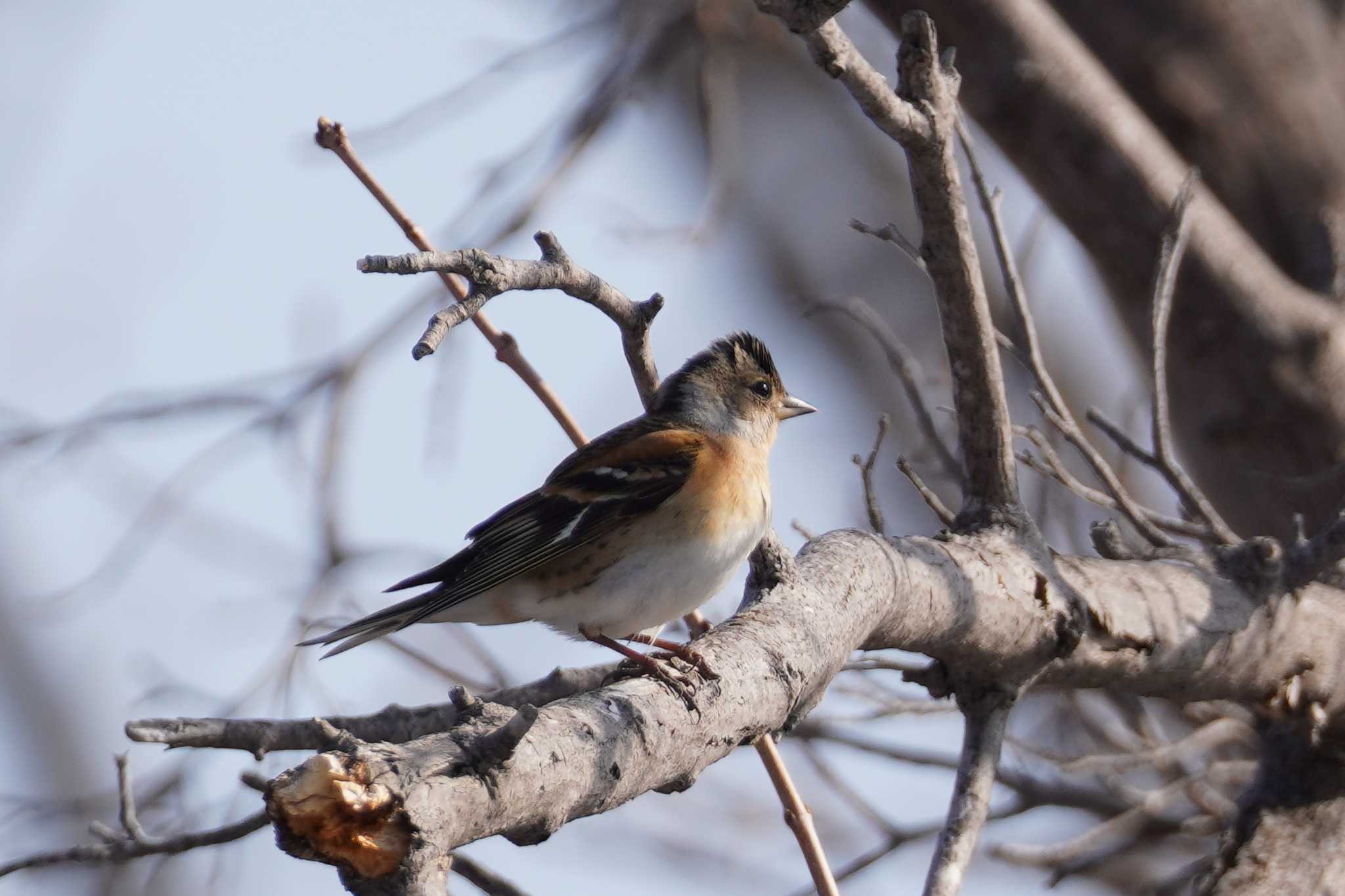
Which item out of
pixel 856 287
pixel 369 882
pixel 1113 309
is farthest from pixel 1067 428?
pixel 856 287

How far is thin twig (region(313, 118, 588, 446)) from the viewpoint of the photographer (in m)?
2.77

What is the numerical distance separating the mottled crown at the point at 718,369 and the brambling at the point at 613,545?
244mm

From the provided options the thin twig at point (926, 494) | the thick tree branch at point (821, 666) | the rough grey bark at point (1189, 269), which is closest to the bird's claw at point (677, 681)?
Answer: the thick tree branch at point (821, 666)

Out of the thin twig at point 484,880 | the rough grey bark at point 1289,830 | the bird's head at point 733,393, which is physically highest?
the bird's head at point 733,393

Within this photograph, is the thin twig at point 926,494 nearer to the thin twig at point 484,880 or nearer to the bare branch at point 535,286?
the bare branch at point 535,286

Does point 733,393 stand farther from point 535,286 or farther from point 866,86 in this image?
point 535,286

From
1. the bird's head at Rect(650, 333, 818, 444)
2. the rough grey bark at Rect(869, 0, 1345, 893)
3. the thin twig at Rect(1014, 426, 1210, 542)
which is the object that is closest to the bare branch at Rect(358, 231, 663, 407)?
the thin twig at Rect(1014, 426, 1210, 542)

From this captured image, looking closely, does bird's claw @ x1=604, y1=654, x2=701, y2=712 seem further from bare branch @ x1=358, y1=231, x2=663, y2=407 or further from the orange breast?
the orange breast

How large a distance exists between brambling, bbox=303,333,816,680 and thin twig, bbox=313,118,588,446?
46 centimetres

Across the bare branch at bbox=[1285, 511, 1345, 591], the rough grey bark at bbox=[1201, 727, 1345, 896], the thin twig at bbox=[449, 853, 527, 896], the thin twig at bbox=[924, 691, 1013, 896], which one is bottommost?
the rough grey bark at bbox=[1201, 727, 1345, 896]

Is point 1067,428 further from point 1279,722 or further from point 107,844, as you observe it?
point 107,844

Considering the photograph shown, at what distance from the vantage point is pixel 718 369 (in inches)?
202

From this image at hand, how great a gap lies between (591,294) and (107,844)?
159 cm

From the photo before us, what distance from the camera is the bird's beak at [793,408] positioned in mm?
5227
